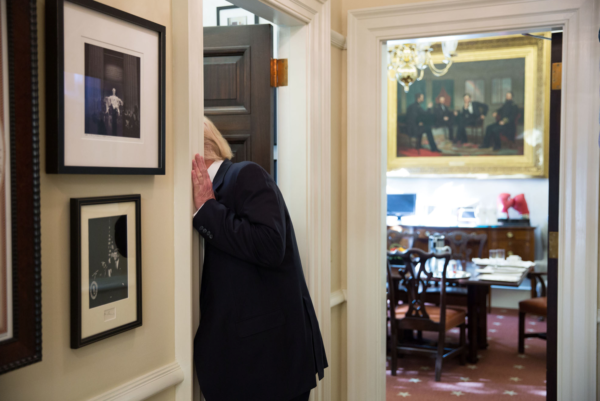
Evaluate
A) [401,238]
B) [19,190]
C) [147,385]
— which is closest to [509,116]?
[401,238]

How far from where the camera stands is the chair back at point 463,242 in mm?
6367

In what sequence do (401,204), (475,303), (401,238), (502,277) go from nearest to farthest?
(502,277) < (475,303) < (401,238) < (401,204)

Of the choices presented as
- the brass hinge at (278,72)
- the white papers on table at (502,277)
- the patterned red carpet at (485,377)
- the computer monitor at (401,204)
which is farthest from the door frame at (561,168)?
the computer monitor at (401,204)

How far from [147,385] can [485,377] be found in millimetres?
3839

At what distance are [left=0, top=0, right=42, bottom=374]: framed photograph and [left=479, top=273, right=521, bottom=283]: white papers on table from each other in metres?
4.39

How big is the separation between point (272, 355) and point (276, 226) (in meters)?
0.46

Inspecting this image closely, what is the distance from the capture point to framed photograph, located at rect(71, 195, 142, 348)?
1.30 meters

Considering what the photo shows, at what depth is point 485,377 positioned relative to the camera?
4.67 meters

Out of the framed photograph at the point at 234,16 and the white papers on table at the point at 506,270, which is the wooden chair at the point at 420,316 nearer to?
the white papers on table at the point at 506,270

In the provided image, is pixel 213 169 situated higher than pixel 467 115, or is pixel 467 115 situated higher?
pixel 467 115

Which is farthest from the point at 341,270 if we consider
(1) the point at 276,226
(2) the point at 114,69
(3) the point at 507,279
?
(3) the point at 507,279

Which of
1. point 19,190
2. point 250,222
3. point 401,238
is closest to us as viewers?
point 19,190

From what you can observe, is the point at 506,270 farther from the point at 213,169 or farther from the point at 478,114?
the point at 213,169

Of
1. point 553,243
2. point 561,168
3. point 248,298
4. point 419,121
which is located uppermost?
point 419,121
